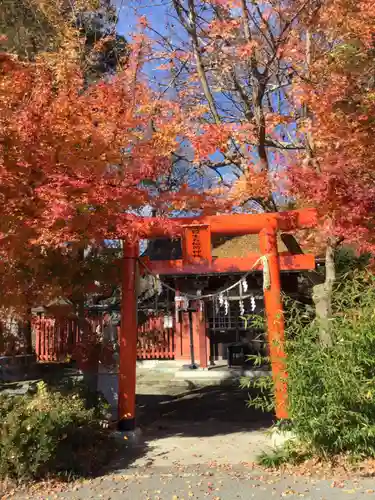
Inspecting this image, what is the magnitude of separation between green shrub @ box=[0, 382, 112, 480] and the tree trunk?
11.5 feet

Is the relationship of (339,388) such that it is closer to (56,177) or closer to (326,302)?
(326,302)

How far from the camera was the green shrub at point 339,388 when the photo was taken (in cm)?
580

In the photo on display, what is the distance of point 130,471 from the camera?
Answer: 21.4 feet

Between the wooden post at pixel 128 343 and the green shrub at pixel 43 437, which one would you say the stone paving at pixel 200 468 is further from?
the wooden post at pixel 128 343

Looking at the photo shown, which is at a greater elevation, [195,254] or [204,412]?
[195,254]

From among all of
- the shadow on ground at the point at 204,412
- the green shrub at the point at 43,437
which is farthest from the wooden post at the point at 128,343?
the shadow on ground at the point at 204,412

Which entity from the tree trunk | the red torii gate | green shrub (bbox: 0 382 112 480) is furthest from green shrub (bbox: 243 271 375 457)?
green shrub (bbox: 0 382 112 480)

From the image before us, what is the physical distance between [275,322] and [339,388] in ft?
6.06

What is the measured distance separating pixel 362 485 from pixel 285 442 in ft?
4.38

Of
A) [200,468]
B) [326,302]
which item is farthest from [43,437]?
[326,302]

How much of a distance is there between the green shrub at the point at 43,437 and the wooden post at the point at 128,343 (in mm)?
1125

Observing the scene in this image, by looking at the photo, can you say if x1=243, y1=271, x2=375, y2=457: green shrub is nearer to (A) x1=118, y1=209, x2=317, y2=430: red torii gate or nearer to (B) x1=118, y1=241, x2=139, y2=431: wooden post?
(A) x1=118, y1=209, x2=317, y2=430: red torii gate

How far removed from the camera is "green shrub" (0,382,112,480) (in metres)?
5.89

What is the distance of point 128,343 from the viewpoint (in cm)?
821
